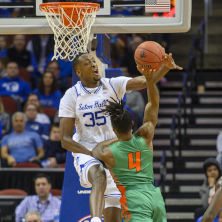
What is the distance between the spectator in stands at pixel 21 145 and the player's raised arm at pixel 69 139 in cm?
491

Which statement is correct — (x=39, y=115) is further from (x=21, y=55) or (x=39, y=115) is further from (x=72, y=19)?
(x=72, y=19)

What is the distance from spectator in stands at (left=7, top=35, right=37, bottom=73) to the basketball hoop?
7.18 m

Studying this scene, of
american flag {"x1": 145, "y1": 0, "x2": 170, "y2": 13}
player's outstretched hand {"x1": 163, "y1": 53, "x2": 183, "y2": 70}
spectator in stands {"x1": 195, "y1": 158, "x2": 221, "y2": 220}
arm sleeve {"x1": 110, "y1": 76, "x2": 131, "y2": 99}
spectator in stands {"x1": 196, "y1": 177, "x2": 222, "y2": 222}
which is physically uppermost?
american flag {"x1": 145, "y1": 0, "x2": 170, "y2": 13}

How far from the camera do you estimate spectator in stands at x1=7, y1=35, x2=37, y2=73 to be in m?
15.1

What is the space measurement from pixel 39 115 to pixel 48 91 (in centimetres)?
78

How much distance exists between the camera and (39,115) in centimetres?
1327

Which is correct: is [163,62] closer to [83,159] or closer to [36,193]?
[83,159]

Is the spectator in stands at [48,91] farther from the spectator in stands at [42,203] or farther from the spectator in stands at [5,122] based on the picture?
the spectator in stands at [42,203]

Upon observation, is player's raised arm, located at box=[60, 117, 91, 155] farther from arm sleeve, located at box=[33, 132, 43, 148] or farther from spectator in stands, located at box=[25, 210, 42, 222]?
arm sleeve, located at box=[33, 132, 43, 148]

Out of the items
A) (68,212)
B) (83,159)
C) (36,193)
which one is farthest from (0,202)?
(83,159)

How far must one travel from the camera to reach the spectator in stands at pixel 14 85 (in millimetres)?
14250

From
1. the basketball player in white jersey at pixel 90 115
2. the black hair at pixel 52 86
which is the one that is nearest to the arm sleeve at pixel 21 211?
the black hair at pixel 52 86

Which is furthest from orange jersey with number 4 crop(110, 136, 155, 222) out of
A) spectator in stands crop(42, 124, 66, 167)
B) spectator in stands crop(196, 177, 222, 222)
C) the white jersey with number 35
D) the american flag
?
spectator in stands crop(42, 124, 66, 167)

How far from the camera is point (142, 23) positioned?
26.1ft
